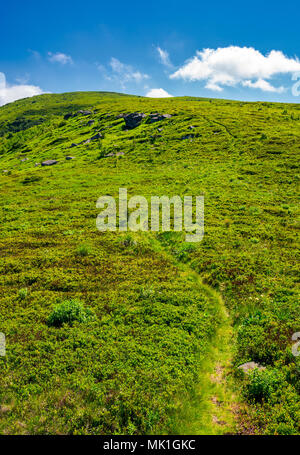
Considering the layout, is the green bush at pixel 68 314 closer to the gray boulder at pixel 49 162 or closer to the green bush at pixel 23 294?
the green bush at pixel 23 294

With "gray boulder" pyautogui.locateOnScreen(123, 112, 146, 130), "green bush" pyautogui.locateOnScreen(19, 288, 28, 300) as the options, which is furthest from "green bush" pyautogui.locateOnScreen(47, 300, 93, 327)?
"gray boulder" pyautogui.locateOnScreen(123, 112, 146, 130)

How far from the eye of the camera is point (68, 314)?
Answer: 1232 centimetres

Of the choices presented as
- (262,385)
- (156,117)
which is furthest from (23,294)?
(156,117)

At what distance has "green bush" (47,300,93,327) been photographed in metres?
12.1

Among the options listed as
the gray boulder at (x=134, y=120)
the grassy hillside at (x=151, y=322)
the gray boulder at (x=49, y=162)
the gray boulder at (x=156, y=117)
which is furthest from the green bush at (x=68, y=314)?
the gray boulder at (x=134, y=120)

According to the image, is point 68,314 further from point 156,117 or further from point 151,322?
point 156,117

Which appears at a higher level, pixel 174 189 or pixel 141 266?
pixel 174 189

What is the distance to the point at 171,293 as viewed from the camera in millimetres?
14492

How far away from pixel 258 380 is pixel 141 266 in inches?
416

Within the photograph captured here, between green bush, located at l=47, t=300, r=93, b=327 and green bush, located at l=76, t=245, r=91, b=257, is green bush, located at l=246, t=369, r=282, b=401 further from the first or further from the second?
green bush, located at l=76, t=245, r=91, b=257

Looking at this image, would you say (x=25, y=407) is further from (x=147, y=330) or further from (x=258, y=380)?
(x=258, y=380)

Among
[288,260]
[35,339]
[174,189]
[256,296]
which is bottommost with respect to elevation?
[35,339]

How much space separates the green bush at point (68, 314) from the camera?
12070 millimetres
